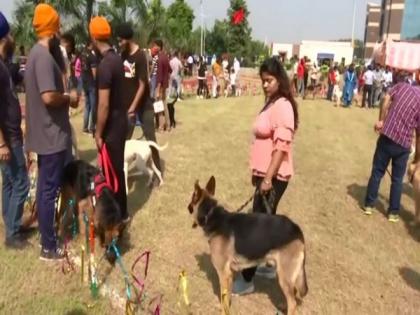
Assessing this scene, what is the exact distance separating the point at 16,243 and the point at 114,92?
1696mm

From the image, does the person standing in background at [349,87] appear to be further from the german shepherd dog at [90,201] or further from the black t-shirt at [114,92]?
the german shepherd dog at [90,201]

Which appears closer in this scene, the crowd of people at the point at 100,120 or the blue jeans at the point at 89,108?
the crowd of people at the point at 100,120

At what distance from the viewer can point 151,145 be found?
635 cm

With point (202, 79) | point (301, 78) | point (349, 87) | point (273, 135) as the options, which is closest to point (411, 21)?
point (301, 78)

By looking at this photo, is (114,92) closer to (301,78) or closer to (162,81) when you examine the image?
(162,81)

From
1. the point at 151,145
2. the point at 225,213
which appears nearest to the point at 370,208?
the point at 151,145

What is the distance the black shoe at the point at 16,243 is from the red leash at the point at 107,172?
3.16ft

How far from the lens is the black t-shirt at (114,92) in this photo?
4.05 m

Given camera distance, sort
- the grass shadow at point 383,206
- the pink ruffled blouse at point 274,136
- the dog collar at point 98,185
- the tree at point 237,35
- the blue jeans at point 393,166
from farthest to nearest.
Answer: the tree at point 237,35, the grass shadow at point 383,206, the blue jeans at point 393,166, the dog collar at point 98,185, the pink ruffled blouse at point 274,136

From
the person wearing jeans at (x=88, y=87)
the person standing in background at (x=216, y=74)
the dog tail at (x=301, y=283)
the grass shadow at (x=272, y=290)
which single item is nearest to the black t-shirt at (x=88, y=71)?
the person wearing jeans at (x=88, y=87)

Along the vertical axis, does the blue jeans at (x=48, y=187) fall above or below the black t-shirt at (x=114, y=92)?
below

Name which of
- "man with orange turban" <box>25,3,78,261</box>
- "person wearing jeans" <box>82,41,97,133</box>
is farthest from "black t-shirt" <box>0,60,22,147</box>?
"person wearing jeans" <box>82,41,97,133</box>

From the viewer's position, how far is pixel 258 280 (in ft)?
13.8

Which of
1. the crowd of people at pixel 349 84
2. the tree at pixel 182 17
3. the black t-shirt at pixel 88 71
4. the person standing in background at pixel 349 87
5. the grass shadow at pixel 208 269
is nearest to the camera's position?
the grass shadow at pixel 208 269
